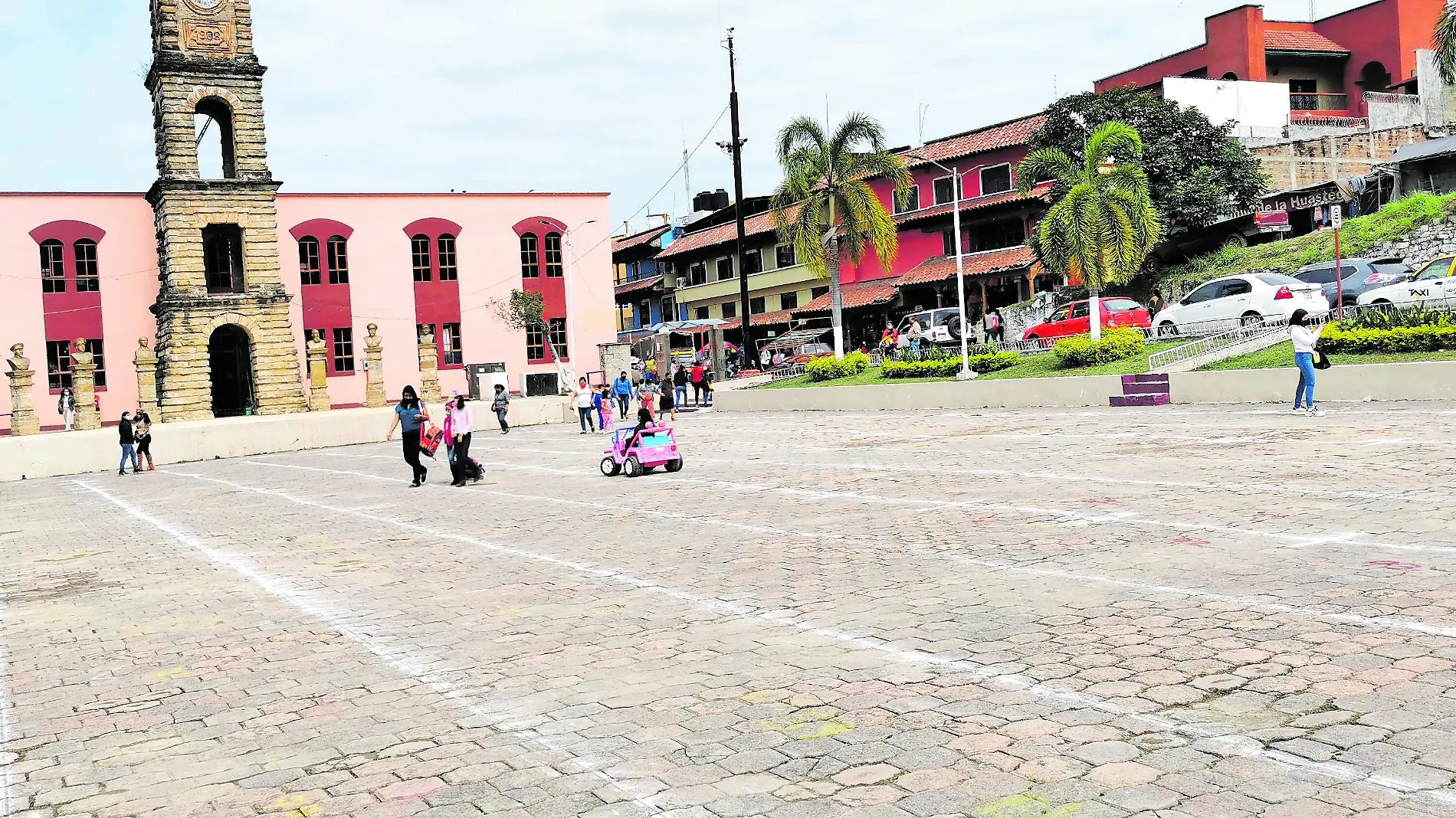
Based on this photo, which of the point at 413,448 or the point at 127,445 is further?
the point at 127,445

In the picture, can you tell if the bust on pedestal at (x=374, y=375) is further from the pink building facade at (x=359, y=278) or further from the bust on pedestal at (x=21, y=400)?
the bust on pedestal at (x=21, y=400)

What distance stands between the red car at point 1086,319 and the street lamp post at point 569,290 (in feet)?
73.7

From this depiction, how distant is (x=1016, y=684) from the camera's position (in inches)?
233

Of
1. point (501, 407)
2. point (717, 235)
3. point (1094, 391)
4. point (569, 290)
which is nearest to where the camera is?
point (1094, 391)

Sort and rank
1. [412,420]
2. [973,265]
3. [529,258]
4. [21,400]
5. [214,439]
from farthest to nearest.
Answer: [529,258] < [973,265] < [21,400] < [214,439] < [412,420]

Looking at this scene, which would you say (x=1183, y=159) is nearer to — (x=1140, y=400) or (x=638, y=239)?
(x=1140, y=400)

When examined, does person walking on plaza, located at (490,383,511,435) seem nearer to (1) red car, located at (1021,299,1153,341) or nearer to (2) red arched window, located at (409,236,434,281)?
(1) red car, located at (1021,299,1153,341)

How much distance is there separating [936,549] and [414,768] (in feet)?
18.4

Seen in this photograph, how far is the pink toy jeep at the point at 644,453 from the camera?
1836cm

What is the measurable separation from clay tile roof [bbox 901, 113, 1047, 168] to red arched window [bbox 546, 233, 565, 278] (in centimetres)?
1721

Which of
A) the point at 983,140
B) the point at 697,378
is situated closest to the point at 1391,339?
the point at 697,378

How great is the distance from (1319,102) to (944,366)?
33524mm

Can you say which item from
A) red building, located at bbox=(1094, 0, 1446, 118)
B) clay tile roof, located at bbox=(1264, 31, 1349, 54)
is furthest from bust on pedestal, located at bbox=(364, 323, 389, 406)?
clay tile roof, located at bbox=(1264, 31, 1349, 54)

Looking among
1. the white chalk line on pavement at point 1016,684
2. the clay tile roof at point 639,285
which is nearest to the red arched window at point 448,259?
the clay tile roof at point 639,285
